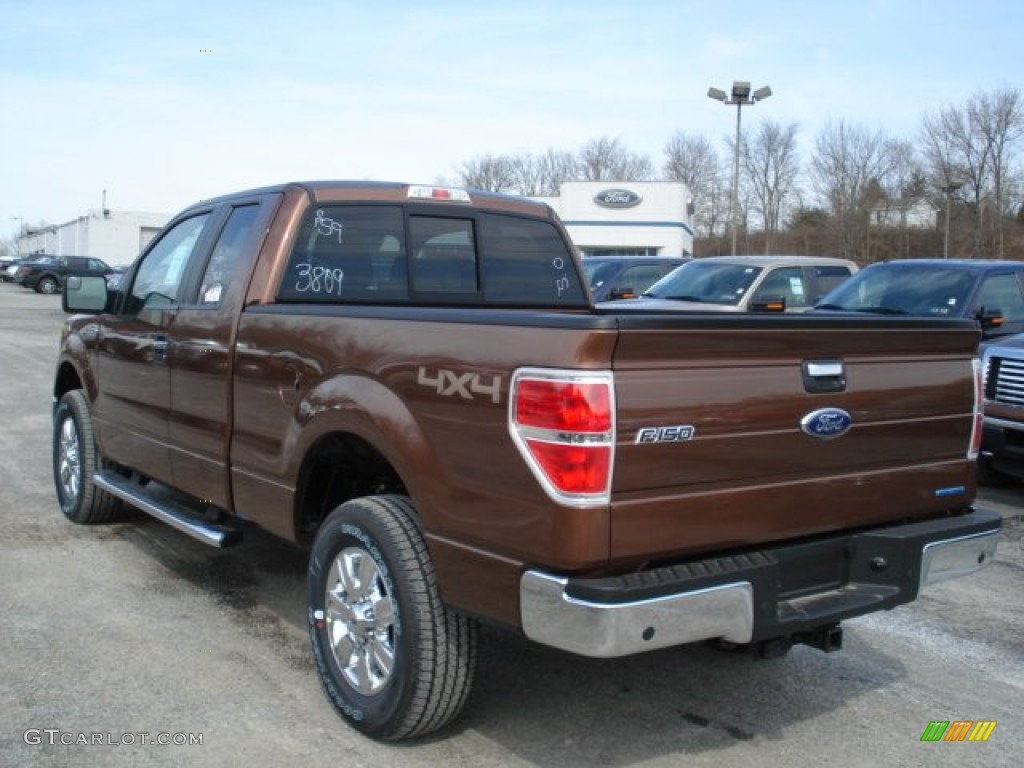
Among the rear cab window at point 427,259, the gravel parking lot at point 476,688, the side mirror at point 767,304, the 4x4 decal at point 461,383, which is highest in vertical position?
the rear cab window at point 427,259

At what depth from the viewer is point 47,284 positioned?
4369cm

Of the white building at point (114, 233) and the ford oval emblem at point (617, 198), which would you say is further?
the white building at point (114, 233)

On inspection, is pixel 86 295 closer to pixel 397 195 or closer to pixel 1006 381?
pixel 397 195

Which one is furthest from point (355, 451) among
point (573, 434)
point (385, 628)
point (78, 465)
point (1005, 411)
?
point (1005, 411)

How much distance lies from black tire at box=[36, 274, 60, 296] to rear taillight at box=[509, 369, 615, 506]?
45.8 m

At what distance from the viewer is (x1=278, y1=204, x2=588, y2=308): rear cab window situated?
14.6 ft

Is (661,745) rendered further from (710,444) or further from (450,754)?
(710,444)

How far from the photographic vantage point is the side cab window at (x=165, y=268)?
16.9 feet

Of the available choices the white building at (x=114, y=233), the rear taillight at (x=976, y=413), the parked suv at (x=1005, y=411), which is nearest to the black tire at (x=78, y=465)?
the rear taillight at (x=976, y=413)

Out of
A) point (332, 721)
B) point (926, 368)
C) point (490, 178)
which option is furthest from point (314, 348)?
point (490, 178)

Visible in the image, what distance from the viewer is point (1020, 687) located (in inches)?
164

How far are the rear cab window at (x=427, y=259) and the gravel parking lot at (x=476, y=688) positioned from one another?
1.63 metres

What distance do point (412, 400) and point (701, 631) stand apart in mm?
1173

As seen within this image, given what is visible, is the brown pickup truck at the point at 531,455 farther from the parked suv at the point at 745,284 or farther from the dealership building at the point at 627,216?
the dealership building at the point at 627,216
